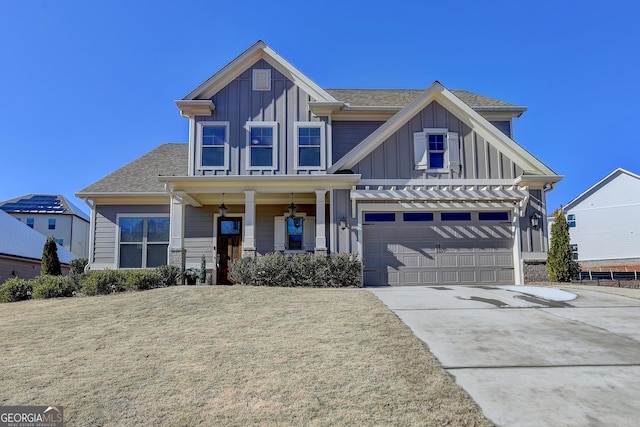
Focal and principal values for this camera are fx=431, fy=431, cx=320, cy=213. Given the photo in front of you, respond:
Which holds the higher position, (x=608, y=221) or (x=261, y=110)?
(x=261, y=110)

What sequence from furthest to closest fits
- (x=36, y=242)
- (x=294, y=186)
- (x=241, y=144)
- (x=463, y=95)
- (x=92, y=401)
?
1. (x=36, y=242)
2. (x=463, y=95)
3. (x=241, y=144)
4. (x=294, y=186)
5. (x=92, y=401)

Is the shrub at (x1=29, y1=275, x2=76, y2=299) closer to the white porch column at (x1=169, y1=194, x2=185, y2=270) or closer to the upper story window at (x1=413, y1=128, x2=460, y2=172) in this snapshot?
the white porch column at (x1=169, y1=194, x2=185, y2=270)

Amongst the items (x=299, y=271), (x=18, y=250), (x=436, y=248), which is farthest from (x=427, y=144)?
(x=18, y=250)

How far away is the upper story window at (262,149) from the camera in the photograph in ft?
45.4

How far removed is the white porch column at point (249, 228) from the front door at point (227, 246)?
74.0 inches

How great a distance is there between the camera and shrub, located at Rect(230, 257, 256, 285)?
11.7m

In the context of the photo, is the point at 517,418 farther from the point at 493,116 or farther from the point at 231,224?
the point at 493,116

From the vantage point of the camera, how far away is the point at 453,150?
13375 millimetres

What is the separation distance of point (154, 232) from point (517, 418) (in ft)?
45.0

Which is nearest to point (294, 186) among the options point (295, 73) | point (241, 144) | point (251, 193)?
point (251, 193)

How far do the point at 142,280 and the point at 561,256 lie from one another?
11526 millimetres

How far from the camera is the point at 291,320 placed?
6.94 m

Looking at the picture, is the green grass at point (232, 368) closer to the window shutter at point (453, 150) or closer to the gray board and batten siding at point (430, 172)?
the gray board and batten siding at point (430, 172)

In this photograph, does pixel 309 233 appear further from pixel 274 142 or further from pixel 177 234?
pixel 177 234
